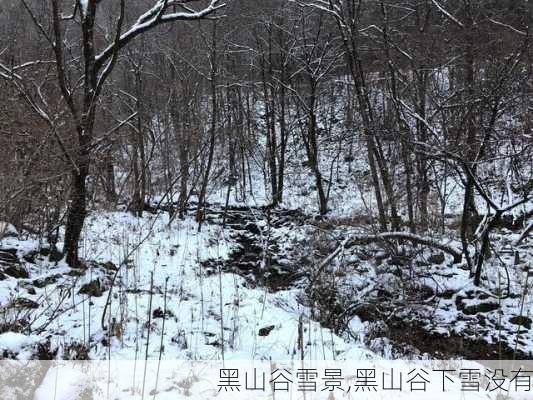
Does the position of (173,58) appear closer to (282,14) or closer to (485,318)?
(282,14)

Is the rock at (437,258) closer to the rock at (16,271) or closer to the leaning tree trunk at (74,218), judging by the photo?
the leaning tree trunk at (74,218)

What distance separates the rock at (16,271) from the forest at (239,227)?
0.03 m

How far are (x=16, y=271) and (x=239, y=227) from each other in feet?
27.6

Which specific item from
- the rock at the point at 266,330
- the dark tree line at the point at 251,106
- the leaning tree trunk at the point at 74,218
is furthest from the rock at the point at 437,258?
the leaning tree trunk at the point at 74,218

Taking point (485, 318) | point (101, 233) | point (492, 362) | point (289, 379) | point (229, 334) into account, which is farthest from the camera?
point (101, 233)

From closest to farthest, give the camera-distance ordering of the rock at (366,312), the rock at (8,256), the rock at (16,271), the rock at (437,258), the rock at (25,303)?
the rock at (25,303)
the rock at (16,271)
the rock at (8,256)
the rock at (366,312)
the rock at (437,258)

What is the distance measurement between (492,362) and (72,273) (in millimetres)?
6435

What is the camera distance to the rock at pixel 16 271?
6340mm

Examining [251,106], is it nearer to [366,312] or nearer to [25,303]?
[366,312]

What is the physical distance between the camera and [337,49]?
616 inches

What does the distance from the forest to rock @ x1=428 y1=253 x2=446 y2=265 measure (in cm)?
6

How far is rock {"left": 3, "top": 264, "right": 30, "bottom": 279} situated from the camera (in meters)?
6.34

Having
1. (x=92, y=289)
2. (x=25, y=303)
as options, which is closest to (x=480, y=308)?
(x=92, y=289)

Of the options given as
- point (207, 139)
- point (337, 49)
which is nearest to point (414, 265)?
point (207, 139)
